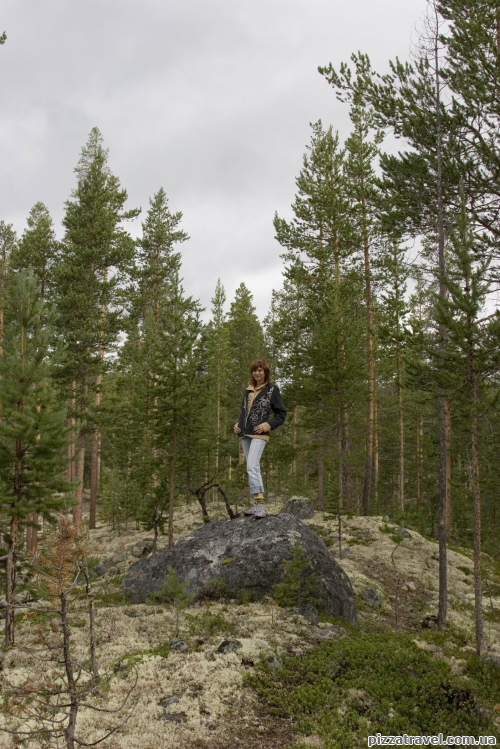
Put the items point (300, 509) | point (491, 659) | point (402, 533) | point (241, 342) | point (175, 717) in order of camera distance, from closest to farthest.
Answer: point (175, 717) → point (491, 659) → point (402, 533) → point (300, 509) → point (241, 342)

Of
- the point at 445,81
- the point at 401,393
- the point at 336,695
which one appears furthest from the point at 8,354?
the point at 401,393

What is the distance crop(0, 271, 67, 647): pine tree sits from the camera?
31.3 feet

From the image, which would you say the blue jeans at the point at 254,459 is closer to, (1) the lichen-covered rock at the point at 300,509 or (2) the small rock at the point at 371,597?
(2) the small rock at the point at 371,597

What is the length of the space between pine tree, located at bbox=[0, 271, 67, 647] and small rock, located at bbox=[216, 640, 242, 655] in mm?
4547

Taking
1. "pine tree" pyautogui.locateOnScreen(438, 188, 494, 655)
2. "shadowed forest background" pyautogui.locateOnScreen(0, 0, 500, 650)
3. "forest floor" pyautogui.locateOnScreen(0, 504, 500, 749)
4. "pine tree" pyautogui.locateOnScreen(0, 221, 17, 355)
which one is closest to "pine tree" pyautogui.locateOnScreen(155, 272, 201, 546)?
"shadowed forest background" pyautogui.locateOnScreen(0, 0, 500, 650)

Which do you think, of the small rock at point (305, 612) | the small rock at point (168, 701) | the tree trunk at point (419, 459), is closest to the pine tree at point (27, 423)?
the small rock at point (168, 701)

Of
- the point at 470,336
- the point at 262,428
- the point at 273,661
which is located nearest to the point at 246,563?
the point at 262,428

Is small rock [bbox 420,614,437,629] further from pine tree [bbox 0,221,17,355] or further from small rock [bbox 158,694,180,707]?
pine tree [bbox 0,221,17,355]

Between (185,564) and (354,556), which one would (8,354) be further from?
(354,556)

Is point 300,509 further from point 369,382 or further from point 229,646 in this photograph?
point 229,646

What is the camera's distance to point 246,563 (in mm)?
10141

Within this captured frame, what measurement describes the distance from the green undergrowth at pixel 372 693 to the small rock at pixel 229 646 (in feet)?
2.01

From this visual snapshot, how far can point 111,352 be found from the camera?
2427cm

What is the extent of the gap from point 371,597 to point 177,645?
665 cm
